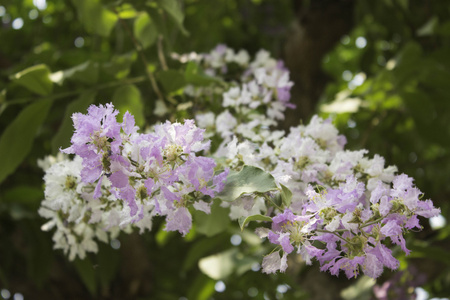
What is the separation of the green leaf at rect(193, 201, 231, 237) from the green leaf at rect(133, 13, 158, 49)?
681 millimetres

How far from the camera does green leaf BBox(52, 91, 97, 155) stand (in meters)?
1.30

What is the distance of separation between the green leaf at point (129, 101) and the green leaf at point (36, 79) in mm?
210

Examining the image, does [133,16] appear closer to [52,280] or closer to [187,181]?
[187,181]

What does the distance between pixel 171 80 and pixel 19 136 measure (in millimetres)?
469

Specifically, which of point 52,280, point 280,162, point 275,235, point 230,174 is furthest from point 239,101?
point 52,280

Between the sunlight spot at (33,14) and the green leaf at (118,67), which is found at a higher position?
the green leaf at (118,67)

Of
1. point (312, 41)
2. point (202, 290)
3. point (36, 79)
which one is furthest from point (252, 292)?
point (36, 79)

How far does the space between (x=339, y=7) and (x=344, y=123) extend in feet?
2.58

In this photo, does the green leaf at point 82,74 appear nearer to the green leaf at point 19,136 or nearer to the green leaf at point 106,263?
the green leaf at point 19,136

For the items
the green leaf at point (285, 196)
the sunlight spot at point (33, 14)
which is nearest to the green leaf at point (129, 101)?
the green leaf at point (285, 196)

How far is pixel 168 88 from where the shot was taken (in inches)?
61.4

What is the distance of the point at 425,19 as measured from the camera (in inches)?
101

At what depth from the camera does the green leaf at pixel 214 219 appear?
1162 mm

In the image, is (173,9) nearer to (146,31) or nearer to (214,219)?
(146,31)
